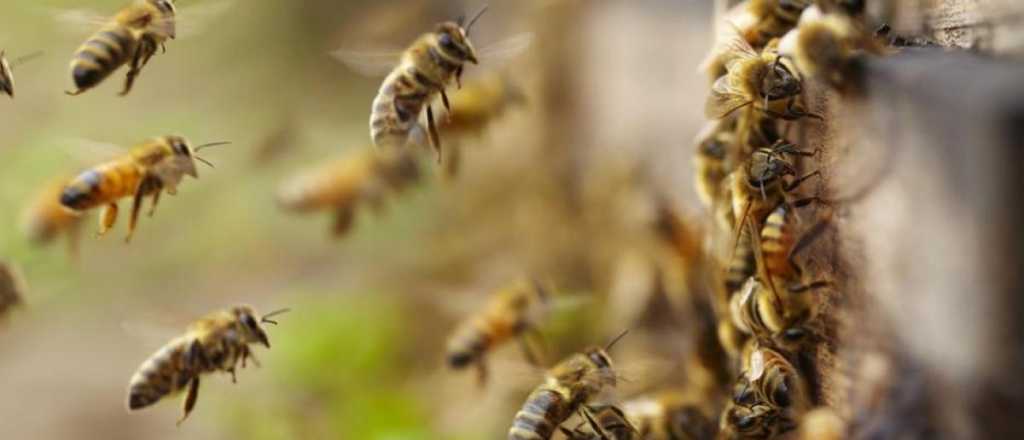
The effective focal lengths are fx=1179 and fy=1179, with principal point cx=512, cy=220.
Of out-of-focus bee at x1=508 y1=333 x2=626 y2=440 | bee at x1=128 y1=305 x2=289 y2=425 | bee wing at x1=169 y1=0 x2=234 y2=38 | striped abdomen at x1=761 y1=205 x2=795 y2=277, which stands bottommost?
bee at x1=128 y1=305 x2=289 y2=425

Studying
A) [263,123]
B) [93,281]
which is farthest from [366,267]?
[93,281]

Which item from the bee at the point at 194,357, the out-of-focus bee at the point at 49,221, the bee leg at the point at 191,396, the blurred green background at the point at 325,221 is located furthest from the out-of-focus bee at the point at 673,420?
the out-of-focus bee at the point at 49,221

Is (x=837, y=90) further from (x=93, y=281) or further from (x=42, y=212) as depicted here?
(x=93, y=281)

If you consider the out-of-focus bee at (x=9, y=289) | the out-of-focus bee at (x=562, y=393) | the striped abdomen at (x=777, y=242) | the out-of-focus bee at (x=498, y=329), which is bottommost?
the out-of-focus bee at (x=498, y=329)

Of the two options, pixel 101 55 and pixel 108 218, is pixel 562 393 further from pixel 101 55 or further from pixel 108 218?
pixel 101 55

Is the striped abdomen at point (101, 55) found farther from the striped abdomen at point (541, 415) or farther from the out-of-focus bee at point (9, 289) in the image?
the striped abdomen at point (541, 415)

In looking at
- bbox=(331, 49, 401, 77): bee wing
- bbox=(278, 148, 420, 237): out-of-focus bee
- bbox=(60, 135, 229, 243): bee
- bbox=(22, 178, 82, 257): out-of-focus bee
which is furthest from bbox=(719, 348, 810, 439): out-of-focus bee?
bbox=(278, 148, 420, 237): out-of-focus bee

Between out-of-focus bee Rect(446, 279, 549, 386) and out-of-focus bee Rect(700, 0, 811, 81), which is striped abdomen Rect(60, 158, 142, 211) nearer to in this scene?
out-of-focus bee Rect(446, 279, 549, 386)
